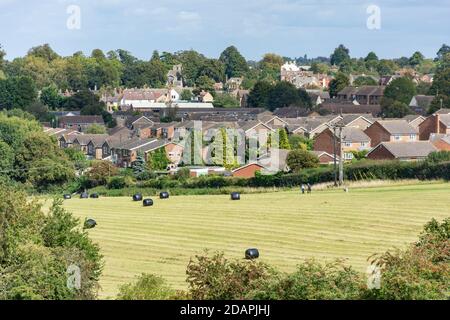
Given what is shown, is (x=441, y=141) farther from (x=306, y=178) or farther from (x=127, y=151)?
(x=127, y=151)

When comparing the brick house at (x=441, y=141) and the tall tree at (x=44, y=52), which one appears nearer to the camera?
the brick house at (x=441, y=141)

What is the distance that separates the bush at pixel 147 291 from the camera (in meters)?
20.0

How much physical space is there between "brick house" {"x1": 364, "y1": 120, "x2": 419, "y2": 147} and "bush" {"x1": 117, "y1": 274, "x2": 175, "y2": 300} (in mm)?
55070

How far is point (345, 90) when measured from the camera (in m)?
127

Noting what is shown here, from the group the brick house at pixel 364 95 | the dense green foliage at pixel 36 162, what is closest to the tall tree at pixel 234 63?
the brick house at pixel 364 95

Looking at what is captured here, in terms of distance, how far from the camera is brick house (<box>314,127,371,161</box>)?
237 ft

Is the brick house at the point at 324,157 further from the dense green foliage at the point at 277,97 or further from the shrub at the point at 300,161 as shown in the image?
the dense green foliage at the point at 277,97

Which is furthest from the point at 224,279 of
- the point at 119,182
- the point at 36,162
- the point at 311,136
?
the point at 311,136

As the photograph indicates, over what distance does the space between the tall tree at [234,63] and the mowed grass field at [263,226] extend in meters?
130

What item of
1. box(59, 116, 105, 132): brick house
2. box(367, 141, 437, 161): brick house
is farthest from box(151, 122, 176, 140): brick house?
box(367, 141, 437, 161): brick house

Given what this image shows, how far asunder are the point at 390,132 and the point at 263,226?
40018 millimetres

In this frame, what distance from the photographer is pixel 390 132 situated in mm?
75438
